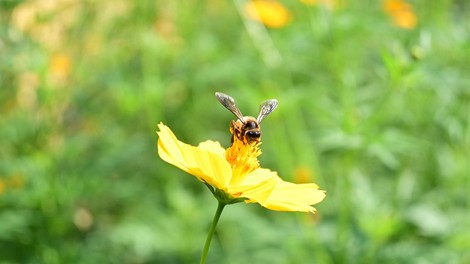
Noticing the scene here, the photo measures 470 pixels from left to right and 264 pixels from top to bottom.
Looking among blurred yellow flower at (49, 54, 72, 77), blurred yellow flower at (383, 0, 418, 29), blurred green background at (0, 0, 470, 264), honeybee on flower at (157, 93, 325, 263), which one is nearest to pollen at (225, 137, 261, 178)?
honeybee on flower at (157, 93, 325, 263)

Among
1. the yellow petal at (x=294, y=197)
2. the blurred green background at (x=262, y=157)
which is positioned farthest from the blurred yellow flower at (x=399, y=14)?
the yellow petal at (x=294, y=197)

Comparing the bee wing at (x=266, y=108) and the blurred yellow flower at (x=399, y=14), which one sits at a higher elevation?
the blurred yellow flower at (x=399, y=14)

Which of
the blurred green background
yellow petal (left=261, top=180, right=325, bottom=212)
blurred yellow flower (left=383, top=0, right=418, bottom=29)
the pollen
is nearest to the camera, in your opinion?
yellow petal (left=261, top=180, right=325, bottom=212)

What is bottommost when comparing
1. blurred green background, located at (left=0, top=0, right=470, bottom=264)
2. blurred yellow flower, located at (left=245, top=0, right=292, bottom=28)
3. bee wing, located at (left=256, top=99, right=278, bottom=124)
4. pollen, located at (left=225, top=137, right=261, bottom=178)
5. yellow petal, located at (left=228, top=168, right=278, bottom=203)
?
yellow petal, located at (left=228, top=168, right=278, bottom=203)

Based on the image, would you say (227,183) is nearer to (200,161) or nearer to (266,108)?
(200,161)

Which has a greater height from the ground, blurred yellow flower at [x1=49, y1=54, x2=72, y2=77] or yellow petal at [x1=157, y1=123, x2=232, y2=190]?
blurred yellow flower at [x1=49, y1=54, x2=72, y2=77]

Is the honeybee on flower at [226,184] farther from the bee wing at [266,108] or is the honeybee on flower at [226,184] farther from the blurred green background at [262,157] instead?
the blurred green background at [262,157]

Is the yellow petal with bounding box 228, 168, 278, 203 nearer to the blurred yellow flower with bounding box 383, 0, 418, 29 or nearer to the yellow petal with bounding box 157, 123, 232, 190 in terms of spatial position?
the yellow petal with bounding box 157, 123, 232, 190

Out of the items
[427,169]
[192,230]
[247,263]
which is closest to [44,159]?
[192,230]
